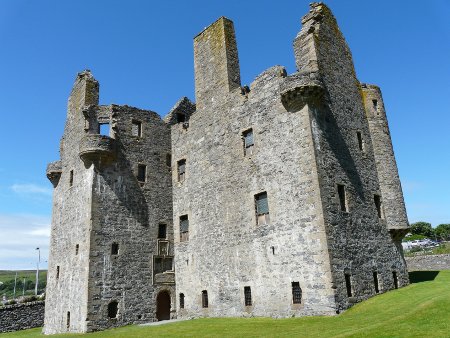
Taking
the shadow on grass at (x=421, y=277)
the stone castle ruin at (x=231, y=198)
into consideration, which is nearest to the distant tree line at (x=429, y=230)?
the shadow on grass at (x=421, y=277)

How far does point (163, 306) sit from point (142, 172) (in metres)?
8.58

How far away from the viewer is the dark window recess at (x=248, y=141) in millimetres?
21656

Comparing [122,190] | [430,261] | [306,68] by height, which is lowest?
[430,261]

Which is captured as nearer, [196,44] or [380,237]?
[380,237]

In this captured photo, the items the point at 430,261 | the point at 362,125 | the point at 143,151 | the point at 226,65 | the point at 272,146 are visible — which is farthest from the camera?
the point at 430,261

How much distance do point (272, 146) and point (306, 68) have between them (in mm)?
4254

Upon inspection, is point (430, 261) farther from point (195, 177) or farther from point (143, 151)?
point (143, 151)

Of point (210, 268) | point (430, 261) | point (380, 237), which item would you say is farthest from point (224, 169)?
point (430, 261)

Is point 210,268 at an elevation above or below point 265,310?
above

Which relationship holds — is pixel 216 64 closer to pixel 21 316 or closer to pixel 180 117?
pixel 180 117

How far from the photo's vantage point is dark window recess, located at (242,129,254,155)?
21.7m

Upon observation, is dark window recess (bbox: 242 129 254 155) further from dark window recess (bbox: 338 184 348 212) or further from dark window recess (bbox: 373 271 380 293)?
dark window recess (bbox: 373 271 380 293)

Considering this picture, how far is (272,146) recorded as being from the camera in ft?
66.5

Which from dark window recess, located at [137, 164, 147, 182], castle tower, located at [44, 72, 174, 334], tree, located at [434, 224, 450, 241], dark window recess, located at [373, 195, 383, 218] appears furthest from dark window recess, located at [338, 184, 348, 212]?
tree, located at [434, 224, 450, 241]
